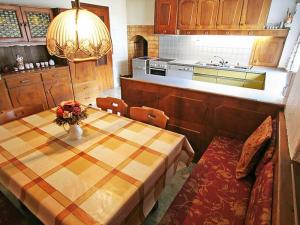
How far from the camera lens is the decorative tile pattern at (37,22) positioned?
2.87m

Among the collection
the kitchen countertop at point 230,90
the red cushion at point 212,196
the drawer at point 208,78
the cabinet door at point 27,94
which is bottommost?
the red cushion at point 212,196

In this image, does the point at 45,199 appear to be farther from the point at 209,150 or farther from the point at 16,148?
the point at 209,150

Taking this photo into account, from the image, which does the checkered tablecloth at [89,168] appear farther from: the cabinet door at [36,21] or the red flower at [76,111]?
the cabinet door at [36,21]

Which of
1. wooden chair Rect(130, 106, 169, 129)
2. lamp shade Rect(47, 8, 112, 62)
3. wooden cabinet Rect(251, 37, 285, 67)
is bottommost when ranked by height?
wooden chair Rect(130, 106, 169, 129)

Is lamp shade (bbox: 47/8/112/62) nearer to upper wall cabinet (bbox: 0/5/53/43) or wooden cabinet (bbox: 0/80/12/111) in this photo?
wooden cabinet (bbox: 0/80/12/111)

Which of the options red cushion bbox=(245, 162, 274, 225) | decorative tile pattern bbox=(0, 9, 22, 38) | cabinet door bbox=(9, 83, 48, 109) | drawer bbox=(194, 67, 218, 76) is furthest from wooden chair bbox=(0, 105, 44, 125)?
drawer bbox=(194, 67, 218, 76)

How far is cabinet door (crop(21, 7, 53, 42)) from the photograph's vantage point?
281cm

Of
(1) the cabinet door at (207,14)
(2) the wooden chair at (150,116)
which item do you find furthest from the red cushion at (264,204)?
(1) the cabinet door at (207,14)

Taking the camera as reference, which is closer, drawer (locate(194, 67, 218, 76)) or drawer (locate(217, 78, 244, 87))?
drawer (locate(217, 78, 244, 87))

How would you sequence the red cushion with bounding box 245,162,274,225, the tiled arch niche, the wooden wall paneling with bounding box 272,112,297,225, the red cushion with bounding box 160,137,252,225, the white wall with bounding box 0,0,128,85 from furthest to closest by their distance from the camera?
the tiled arch niche
the white wall with bounding box 0,0,128,85
the red cushion with bounding box 160,137,252,225
the red cushion with bounding box 245,162,274,225
the wooden wall paneling with bounding box 272,112,297,225

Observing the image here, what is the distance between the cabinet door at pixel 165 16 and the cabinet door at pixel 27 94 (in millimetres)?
2727

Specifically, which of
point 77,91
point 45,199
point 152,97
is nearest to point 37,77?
point 77,91

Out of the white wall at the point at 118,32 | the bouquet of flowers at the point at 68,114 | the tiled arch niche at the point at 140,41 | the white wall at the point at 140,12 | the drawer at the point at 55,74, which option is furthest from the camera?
the tiled arch niche at the point at 140,41

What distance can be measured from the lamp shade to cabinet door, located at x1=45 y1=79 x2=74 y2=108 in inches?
86.7
